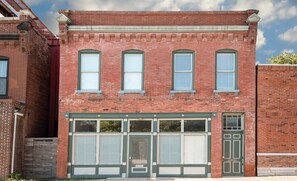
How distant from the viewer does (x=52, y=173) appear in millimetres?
21500

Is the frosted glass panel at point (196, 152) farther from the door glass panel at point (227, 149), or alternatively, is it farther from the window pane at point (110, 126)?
the window pane at point (110, 126)

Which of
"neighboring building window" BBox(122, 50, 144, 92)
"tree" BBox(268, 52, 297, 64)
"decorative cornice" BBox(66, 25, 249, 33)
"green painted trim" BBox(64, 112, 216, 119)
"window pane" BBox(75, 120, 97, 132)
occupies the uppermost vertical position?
"tree" BBox(268, 52, 297, 64)

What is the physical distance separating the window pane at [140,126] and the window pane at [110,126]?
2.05 ft

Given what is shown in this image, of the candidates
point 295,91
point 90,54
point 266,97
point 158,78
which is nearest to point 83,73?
point 90,54

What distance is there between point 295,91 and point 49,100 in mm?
13239

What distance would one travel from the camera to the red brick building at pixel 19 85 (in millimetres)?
19969

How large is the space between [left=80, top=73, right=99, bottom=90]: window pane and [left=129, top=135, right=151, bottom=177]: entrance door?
309cm

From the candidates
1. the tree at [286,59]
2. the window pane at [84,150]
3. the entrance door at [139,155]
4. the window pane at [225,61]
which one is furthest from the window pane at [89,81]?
the tree at [286,59]

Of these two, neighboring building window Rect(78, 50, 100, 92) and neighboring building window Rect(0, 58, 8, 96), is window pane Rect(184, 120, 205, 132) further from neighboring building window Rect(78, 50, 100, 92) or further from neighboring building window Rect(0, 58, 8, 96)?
neighboring building window Rect(0, 58, 8, 96)

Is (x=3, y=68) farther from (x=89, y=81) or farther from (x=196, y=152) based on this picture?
(x=196, y=152)

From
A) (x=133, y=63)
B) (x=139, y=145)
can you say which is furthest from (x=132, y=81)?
(x=139, y=145)

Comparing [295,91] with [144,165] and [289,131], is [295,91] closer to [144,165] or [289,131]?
[289,131]

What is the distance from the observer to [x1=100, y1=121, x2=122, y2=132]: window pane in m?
21.3

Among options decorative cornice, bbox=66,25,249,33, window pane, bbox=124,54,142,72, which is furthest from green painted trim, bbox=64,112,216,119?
decorative cornice, bbox=66,25,249,33
